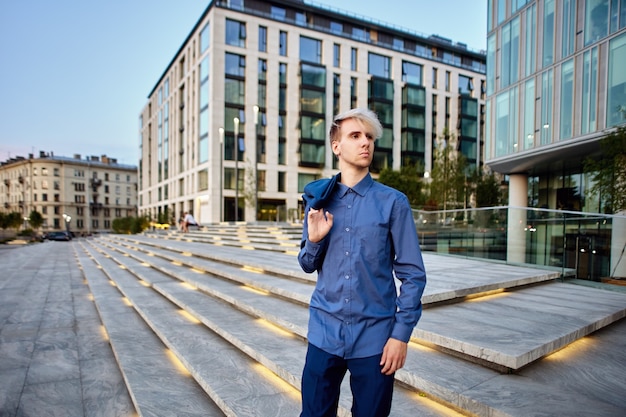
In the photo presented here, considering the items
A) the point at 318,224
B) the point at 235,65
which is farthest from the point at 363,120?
the point at 235,65

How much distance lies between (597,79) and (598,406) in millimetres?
16048

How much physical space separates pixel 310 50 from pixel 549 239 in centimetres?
3871

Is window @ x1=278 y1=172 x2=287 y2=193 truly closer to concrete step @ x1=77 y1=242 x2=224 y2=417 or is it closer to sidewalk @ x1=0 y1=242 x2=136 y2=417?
sidewalk @ x1=0 y1=242 x2=136 y2=417

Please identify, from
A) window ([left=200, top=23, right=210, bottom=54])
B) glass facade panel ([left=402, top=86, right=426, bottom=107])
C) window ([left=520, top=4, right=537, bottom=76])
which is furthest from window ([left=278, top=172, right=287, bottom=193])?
window ([left=520, top=4, right=537, bottom=76])

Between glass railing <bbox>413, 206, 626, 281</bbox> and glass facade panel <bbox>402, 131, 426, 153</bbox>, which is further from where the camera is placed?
glass facade panel <bbox>402, 131, 426, 153</bbox>

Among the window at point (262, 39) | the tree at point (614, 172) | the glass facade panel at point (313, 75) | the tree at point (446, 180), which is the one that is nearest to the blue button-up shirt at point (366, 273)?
the tree at point (614, 172)

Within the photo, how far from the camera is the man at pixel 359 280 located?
5.15 feet

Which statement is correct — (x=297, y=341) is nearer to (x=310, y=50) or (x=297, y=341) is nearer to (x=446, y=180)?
(x=446, y=180)

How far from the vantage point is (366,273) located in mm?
1656

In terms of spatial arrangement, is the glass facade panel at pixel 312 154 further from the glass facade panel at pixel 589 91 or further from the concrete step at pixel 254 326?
the concrete step at pixel 254 326

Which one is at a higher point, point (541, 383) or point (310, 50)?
point (310, 50)

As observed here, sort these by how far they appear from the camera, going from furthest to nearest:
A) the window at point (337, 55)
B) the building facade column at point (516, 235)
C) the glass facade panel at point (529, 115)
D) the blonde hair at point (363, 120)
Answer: the window at point (337, 55) → the glass facade panel at point (529, 115) → the building facade column at point (516, 235) → the blonde hair at point (363, 120)

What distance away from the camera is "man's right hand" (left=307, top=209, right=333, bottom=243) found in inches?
65.2

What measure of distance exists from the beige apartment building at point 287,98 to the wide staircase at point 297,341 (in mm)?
25655
